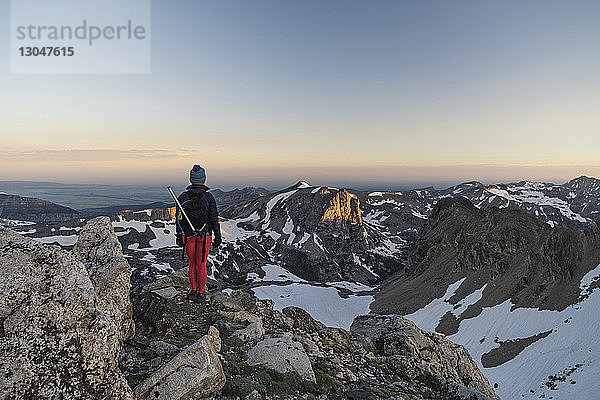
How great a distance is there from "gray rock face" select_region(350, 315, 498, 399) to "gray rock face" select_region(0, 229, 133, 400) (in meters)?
10.5

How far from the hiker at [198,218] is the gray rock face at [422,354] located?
8136 millimetres

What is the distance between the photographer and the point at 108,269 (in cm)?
909

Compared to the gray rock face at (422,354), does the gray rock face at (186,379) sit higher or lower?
higher

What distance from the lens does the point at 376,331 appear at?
15.4 m

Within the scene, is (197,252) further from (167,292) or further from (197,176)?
(167,292)

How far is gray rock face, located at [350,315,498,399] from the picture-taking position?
1259cm

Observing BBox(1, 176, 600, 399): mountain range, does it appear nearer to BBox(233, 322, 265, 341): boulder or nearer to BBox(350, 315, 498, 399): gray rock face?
BBox(233, 322, 265, 341): boulder

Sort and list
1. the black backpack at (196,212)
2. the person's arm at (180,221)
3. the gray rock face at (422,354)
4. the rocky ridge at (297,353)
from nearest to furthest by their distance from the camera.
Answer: the rocky ridge at (297,353)
the black backpack at (196,212)
the person's arm at (180,221)
the gray rock face at (422,354)

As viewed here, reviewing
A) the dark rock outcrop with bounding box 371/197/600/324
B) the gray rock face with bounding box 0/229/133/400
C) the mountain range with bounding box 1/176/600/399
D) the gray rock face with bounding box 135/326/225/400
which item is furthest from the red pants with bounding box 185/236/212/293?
the dark rock outcrop with bounding box 371/197/600/324

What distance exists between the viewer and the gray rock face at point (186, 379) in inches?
236

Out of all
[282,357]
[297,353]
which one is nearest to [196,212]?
[282,357]

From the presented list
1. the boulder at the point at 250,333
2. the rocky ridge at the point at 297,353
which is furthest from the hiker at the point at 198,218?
the boulder at the point at 250,333

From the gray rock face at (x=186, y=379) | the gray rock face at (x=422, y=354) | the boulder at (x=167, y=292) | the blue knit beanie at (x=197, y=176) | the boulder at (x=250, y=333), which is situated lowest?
the gray rock face at (x=422, y=354)

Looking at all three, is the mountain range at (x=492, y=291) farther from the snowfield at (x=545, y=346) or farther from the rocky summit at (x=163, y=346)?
the rocky summit at (x=163, y=346)
